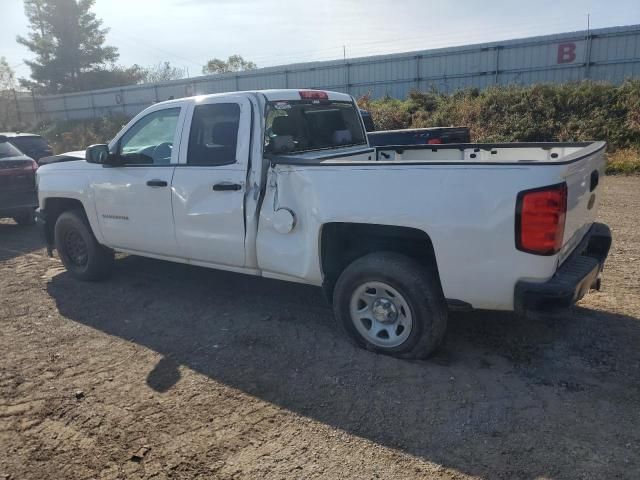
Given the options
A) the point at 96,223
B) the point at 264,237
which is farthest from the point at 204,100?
the point at 96,223

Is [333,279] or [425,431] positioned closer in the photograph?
[425,431]

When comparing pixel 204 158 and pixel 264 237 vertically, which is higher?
pixel 204 158

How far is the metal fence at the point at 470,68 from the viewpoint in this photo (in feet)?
66.2

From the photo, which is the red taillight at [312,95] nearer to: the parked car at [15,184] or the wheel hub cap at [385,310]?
the wheel hub cap at [385,310]

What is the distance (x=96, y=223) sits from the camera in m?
5.76

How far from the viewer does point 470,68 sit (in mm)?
22891

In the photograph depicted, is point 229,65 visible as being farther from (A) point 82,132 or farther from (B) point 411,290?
(B) point 411,290

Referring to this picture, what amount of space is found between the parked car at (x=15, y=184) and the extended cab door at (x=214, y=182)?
5.46 m

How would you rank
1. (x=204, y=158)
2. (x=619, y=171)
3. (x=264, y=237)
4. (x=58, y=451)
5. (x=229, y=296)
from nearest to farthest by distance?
(x=58, y=451), (x=264, y=237), (x=204, y=158), (x=229, y=296), (x=619, y=171)

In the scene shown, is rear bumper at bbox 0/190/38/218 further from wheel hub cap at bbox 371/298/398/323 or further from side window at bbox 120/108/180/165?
wheel hub cap at bbox 371/298/398/323

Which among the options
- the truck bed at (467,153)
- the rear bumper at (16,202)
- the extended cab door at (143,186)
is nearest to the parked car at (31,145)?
the rear bumper at (16,202)

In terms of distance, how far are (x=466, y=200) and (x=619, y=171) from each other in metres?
12.0

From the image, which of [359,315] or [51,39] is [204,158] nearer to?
[359,315]

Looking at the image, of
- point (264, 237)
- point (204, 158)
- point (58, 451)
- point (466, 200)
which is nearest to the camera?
point (58, 451)
